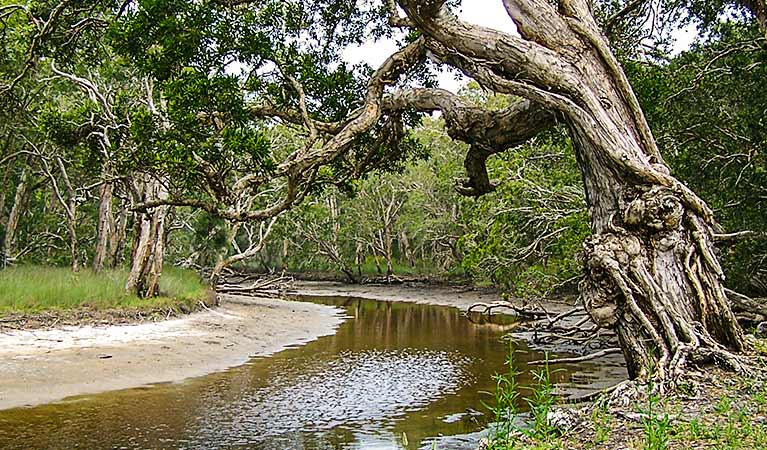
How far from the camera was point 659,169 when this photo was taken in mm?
7676

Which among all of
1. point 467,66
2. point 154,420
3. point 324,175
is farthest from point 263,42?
point 154,420

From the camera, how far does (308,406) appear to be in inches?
392

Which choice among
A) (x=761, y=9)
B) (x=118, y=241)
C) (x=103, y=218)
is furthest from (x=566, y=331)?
(x=118, y=241)

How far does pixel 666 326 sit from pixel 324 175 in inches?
208

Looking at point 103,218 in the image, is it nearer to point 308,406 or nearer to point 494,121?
point 308,406

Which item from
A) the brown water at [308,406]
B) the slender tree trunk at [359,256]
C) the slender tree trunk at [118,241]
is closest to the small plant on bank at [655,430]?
the brown water at [308,406]

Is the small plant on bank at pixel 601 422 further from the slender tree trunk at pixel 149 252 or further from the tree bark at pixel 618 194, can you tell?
the slender tree trunk at pixel 149 252

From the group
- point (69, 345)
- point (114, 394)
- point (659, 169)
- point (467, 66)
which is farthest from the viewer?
point (69, 345)

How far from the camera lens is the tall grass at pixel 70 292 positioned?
15.0 meters

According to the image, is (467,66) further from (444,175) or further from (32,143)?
(444,175)

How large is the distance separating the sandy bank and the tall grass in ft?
3.68

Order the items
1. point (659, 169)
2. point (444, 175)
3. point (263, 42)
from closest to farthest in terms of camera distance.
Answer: point (659, 169) < point (263, 42) < point (444, 175)

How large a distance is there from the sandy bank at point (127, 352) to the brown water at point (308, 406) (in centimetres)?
56

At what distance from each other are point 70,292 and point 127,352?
4.01 meters
